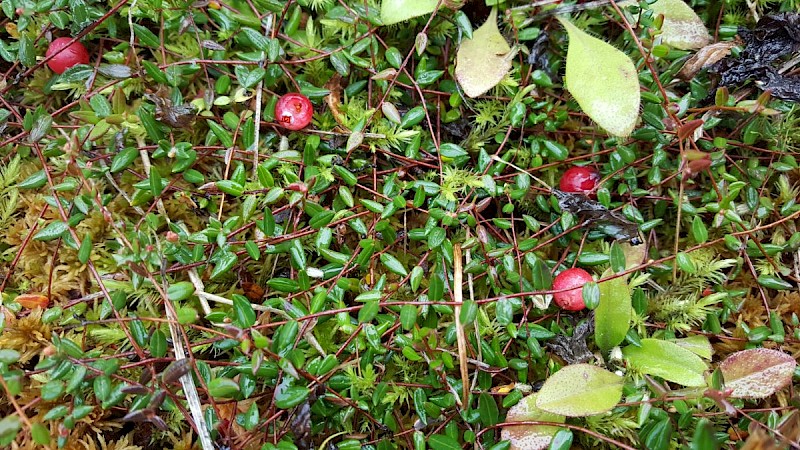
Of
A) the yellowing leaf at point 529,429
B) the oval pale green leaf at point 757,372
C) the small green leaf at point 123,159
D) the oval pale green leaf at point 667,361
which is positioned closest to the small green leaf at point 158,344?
the small green leaf at point 123,159

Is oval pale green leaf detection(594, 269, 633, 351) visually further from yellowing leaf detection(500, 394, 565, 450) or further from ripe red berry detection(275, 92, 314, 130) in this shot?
ripe red berry detection(275, 92, 314, 130)

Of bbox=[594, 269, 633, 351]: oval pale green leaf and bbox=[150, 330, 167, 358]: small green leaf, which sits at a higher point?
bbox=[150, 330, 167, 358]: small green leaf

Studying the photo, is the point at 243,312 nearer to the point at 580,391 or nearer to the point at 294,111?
the point at 294,111

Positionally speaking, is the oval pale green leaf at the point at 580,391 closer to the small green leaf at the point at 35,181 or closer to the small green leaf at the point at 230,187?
the small green leaf at the point at 230,187

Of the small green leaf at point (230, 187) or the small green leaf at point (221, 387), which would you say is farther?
the small green leaf at point (230, 187)

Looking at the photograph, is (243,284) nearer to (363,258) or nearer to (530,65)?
(363,258)

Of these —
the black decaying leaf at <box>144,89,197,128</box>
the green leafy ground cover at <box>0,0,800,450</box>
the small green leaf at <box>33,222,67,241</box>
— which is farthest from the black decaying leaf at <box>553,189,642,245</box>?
the small green leaf at <box>33,222,67,241</box>
